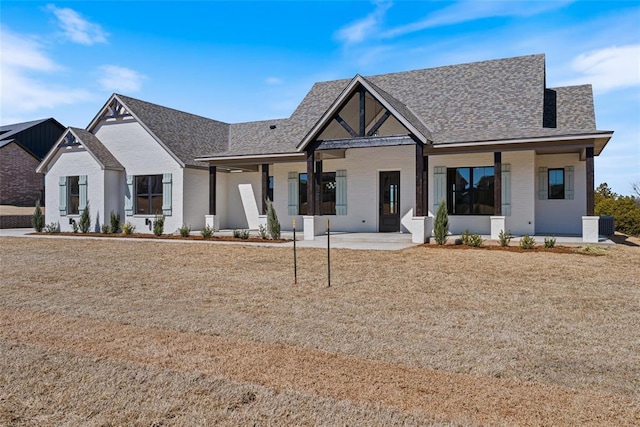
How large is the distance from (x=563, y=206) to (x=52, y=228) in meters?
23.8

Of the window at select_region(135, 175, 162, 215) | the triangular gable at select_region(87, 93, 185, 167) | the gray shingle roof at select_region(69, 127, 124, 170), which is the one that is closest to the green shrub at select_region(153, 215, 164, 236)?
the window at select_region(135, 175, 162, 215)

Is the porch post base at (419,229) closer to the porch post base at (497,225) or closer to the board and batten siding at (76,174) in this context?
the porch post base at (497,225)

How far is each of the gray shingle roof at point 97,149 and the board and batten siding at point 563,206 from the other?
19.3 m

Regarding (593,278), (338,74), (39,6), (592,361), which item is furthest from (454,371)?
(338,74)

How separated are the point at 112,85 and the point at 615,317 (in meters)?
23.1

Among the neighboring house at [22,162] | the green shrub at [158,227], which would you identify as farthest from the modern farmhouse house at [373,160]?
the neighboring house at [22,162]

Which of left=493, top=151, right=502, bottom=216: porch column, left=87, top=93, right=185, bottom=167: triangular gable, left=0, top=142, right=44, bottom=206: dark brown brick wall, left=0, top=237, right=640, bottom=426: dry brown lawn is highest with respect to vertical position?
left=87, top=93, right=185, bottom=167: triangular gable

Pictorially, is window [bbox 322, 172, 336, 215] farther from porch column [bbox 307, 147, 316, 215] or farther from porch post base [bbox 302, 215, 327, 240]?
porch column [bbox 307, 147, 316, 215]

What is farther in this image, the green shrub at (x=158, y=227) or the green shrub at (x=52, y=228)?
the green shrub at (x=52, y=228)

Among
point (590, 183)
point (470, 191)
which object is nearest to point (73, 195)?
point (470, 191)

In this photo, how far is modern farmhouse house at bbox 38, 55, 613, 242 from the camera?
15562 mm

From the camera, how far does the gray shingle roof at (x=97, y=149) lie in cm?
2158

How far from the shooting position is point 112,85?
22281 mm

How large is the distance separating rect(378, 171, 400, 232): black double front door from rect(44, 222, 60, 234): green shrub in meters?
16.6
